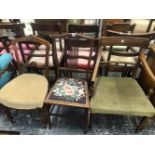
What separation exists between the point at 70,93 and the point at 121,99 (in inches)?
17.9

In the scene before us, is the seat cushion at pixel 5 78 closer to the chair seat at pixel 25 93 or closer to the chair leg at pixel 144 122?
the chair seat at pixel 25 93

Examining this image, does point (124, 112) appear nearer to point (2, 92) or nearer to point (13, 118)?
point (2, 92)

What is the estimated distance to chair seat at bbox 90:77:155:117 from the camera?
112cm

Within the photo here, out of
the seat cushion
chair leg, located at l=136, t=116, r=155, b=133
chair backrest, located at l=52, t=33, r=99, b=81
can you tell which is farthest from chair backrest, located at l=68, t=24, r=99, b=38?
chair leg, located at l=136, t=116, r=155, b=133

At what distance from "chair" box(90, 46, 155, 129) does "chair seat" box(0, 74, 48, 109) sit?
471 millimetres

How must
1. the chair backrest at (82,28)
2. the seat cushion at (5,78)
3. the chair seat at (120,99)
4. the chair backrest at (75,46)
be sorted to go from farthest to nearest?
the chair backrest at (82,28), the seat cushion at (5,78), the chair backrest at (75,46), the chair seat at (120,99)

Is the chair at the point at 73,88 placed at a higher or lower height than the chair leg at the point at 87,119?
higher

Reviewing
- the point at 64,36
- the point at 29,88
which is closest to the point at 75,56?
the point at 64,36

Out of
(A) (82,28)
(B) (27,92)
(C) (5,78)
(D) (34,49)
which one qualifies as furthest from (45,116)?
(A) (82,28)

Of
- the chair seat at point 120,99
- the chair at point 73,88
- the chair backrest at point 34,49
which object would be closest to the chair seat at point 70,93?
the chair at point 73,88

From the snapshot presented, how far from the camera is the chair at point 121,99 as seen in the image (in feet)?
3.69

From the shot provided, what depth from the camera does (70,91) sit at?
130 centimetres

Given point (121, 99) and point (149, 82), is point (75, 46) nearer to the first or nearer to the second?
point (121, 99)
